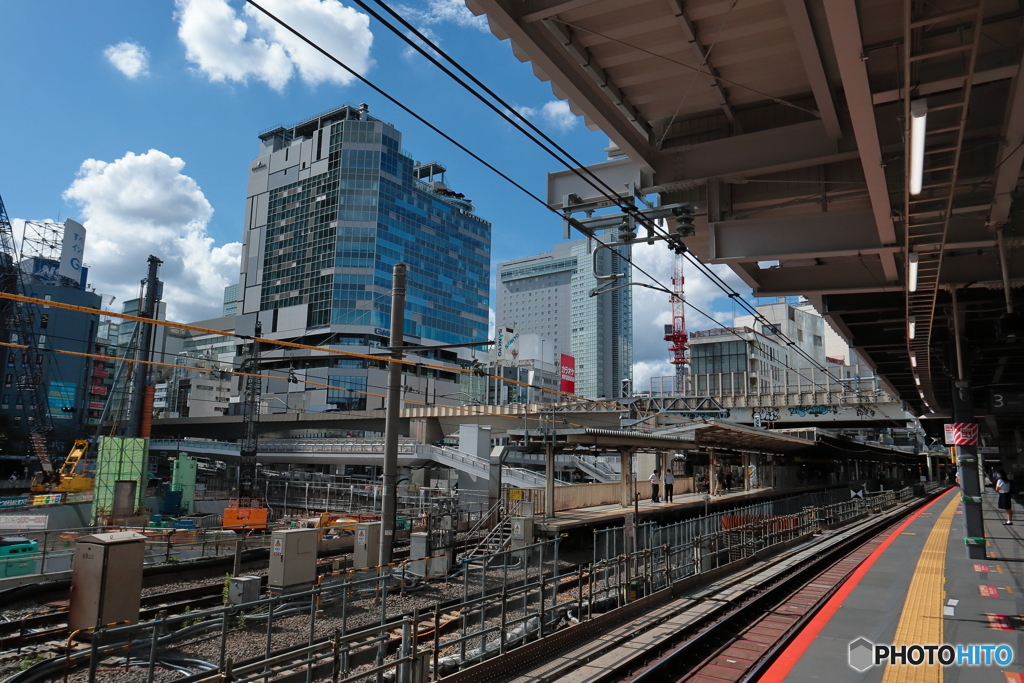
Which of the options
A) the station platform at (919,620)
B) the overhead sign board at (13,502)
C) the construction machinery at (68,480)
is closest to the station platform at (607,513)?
the station platform at (919,620)

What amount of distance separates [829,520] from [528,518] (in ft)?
49.6

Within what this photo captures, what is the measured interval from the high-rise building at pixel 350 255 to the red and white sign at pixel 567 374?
18.9 m

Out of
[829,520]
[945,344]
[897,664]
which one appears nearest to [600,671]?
[897,664]

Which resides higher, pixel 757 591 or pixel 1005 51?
pixel 1005 51

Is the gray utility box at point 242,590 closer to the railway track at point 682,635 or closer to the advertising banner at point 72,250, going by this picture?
the railway track at point 682,635

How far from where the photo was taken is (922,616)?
10.7 meters

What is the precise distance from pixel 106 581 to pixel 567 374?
292ft

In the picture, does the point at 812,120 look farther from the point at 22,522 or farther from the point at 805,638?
the point at 22,522

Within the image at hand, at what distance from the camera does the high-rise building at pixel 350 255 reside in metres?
102

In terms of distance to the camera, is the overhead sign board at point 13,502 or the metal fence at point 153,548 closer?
the metal fence at point 153,548

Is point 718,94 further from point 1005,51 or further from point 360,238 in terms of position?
point 360,238

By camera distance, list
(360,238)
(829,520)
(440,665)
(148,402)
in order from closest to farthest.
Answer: (440,665), (829,520), (148,402), (360,238)

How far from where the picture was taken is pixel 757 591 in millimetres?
15656

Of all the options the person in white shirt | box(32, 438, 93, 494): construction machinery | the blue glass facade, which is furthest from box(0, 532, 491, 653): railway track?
the blue glass facade
